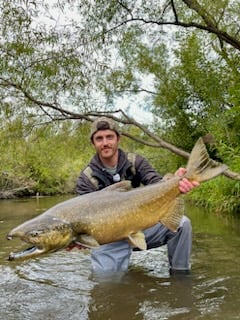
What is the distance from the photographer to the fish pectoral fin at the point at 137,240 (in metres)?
3.94

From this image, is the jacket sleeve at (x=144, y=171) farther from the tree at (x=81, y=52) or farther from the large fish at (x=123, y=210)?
the tree at (x=81, y=52)

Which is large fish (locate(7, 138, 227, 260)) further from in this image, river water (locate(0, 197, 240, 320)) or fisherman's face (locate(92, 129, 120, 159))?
fisherman's face (locate(92, 129, 120, 159))

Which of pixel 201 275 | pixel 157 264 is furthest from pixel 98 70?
pixel 201 275

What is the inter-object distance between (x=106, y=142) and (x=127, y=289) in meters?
1.43

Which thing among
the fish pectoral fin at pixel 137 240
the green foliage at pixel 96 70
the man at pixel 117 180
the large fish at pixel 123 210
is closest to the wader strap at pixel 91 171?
the man at pixel 117 180

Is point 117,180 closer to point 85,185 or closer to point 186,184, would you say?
point 85,185

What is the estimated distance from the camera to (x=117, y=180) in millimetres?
4773

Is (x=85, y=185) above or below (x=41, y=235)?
above

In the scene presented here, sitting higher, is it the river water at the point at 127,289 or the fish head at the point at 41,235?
the fish head at the point at 41,235

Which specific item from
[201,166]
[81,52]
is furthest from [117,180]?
[81,52]

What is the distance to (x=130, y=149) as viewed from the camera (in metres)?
15.3

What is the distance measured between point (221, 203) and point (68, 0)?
631cm

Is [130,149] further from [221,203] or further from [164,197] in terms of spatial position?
[164,197]

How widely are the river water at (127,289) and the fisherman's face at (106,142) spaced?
4.15 feet
